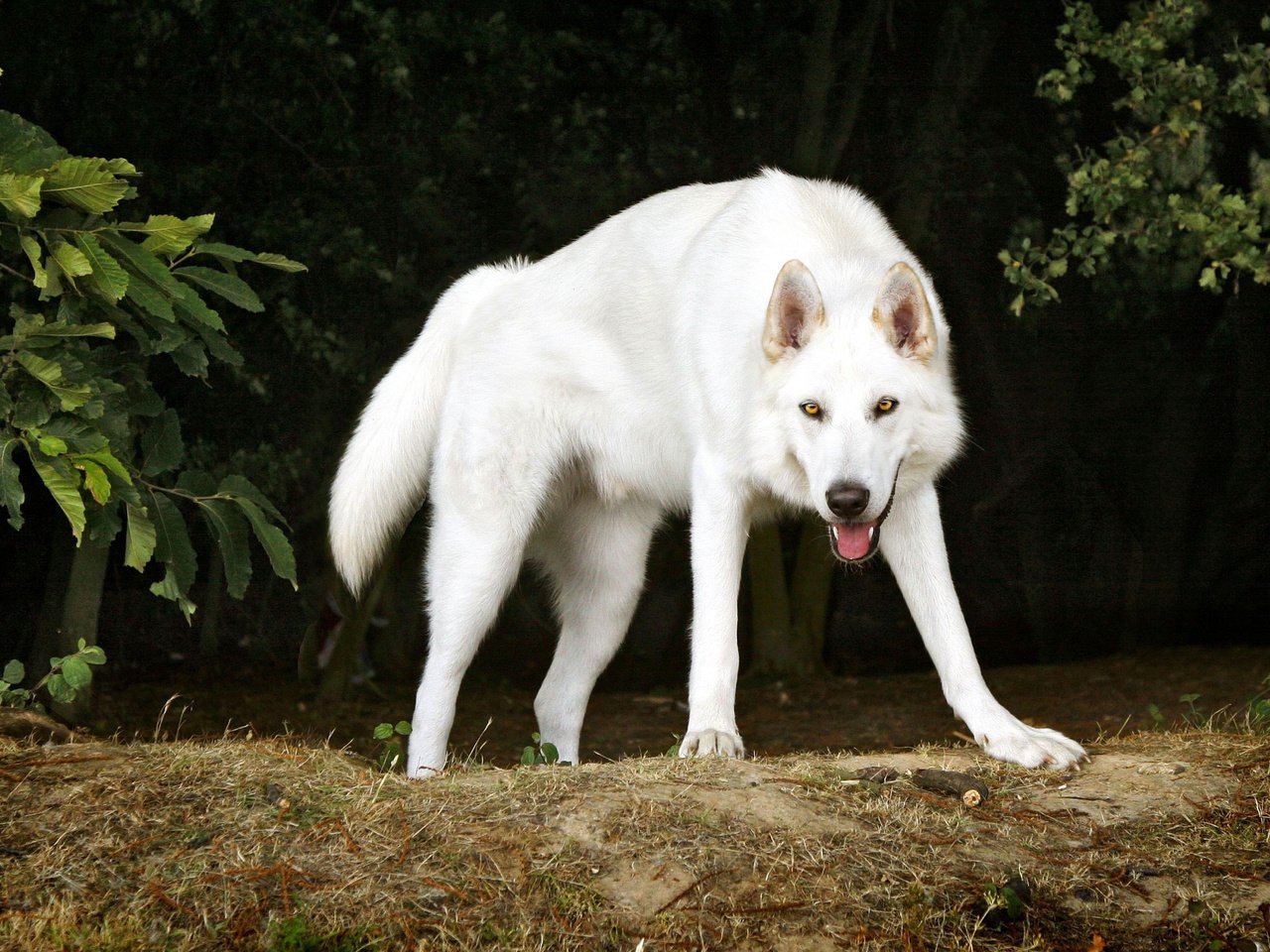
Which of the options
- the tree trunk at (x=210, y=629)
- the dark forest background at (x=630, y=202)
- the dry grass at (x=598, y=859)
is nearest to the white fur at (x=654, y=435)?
the dry grass at (x=598, y=859)

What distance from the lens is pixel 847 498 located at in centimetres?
348

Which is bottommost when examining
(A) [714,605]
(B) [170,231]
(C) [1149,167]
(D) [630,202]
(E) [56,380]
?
(A) [714,605]

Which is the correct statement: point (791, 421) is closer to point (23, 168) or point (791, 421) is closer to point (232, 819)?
point (232, 819)

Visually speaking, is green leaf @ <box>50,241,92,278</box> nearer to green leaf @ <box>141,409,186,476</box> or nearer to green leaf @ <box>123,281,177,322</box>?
green leaf @ <box>123,281,177,322</box>

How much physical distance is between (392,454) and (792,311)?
1701mm

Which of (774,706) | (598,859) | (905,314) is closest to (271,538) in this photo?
(598,859)

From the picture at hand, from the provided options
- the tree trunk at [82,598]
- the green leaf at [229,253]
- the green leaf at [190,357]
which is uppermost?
the green leaf at [229,253]

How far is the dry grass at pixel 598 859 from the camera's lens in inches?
96.2

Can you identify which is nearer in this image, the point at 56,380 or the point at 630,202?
the point at 56,380

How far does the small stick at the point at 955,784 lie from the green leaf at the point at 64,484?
6.75 ft

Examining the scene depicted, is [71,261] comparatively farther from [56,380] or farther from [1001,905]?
[1001,905]

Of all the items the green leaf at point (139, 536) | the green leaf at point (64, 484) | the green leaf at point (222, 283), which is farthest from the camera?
the green leaf at point (222, 283)

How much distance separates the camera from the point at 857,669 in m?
8.59

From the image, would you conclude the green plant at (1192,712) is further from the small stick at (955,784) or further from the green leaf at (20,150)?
the green leaf at (20,150)
